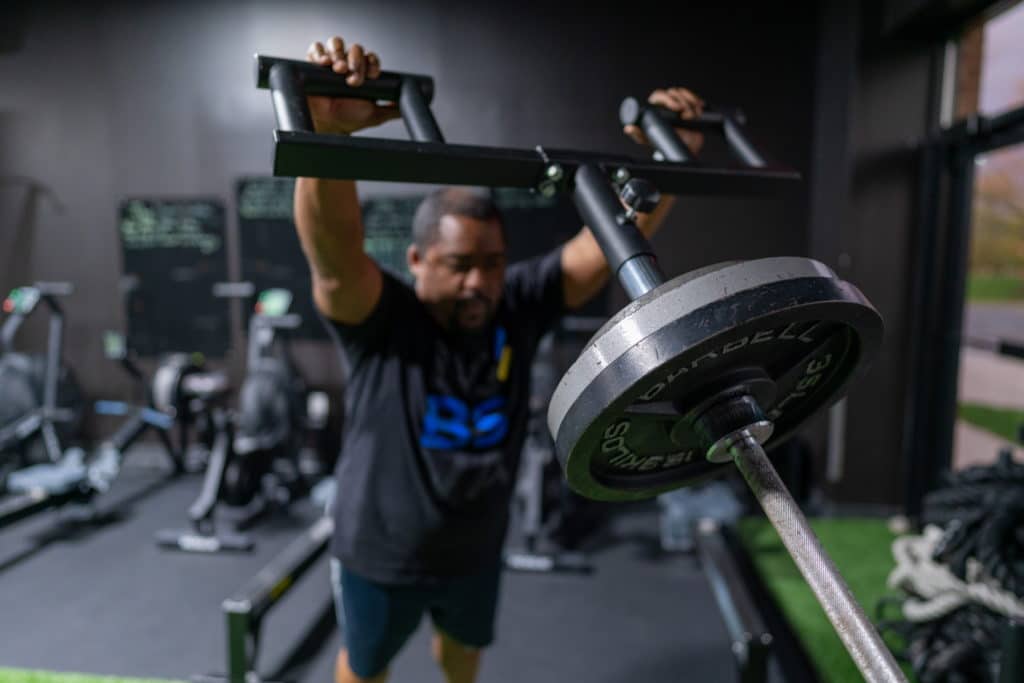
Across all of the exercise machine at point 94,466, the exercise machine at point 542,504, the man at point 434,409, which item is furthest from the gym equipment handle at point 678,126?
the exercise machine at point 94,466

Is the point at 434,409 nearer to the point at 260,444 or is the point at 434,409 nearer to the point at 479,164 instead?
the point at 479,164

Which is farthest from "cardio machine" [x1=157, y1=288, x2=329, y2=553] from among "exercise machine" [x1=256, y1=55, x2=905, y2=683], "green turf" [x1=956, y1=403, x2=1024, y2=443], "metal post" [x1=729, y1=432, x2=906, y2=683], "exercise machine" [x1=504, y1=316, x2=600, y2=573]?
"green turf" [x1=956, y1=403, x2=1024, y2=443]

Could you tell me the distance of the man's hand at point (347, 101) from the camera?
0.60 meters

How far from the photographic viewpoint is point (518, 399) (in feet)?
3.97

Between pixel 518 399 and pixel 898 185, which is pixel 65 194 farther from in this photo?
pixel 898 185

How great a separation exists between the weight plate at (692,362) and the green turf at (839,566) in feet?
5.01

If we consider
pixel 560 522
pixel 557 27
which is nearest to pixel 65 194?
pixel 557 27

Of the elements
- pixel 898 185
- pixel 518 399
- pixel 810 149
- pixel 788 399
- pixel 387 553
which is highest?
pixel 810 149

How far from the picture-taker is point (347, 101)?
0.65 metres

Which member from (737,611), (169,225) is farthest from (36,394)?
(737,611)

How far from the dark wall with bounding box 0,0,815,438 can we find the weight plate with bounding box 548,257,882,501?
2421mm

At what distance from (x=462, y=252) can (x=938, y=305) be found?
8.99 ft

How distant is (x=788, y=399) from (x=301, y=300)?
330cm

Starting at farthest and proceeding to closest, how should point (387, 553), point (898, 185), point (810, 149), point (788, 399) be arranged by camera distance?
point (810, 149) < point (898, 185) < point (387, 553) < point (788, 399)
